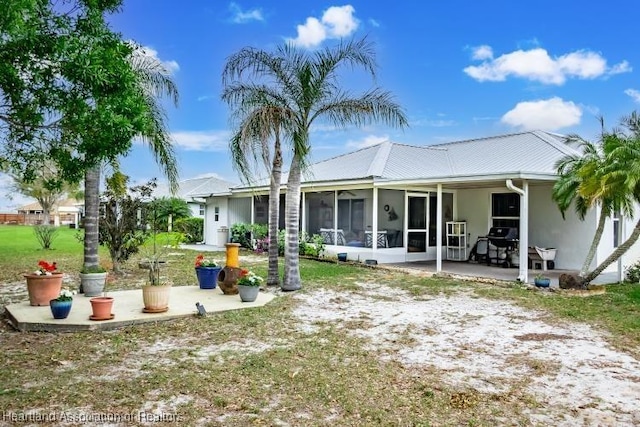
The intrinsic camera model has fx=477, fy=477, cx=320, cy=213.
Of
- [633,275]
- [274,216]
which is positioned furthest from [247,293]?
[633,275]

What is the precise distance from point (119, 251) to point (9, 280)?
2588 mm

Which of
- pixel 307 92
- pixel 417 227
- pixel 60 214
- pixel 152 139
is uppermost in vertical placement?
pixel 307 92

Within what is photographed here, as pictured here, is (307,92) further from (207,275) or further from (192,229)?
(192,229)

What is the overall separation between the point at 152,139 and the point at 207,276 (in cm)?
321

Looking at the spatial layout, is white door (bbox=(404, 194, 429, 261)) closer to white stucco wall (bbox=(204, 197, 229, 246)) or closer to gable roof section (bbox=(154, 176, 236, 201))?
white stucco wall (bbox=(204, 197, 229, 246))

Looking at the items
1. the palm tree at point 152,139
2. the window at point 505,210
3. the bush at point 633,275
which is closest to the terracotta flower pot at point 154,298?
the palm tree at point 152,139

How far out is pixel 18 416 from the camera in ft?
12.6

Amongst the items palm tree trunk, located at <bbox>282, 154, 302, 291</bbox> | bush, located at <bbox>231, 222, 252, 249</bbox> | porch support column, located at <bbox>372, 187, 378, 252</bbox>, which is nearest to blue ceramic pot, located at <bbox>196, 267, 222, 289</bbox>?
palm tree trunk, located at <bbox>282, 154, 302, 291</bbox>

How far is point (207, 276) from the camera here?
33.2 ft

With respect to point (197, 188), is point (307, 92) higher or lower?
higher

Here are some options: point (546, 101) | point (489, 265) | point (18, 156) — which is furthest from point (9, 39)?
point (546, 101)

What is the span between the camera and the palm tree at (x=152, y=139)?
9.45 metres

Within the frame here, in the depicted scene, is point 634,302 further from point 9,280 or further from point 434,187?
point 9,280

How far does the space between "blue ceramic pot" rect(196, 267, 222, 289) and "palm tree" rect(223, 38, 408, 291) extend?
149 centimetres
